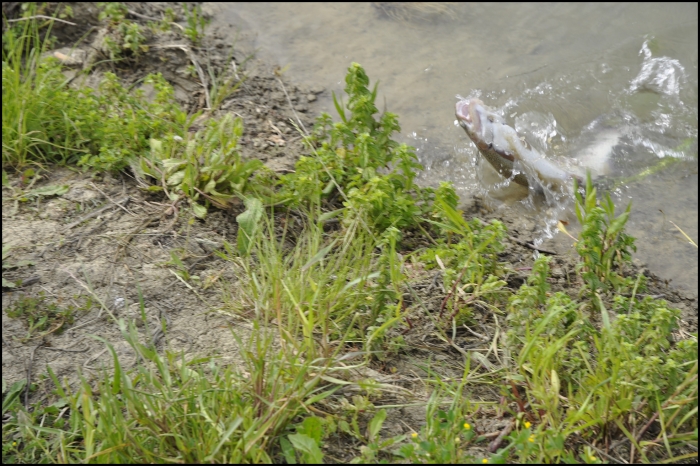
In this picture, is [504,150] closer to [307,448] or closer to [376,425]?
[376,425]

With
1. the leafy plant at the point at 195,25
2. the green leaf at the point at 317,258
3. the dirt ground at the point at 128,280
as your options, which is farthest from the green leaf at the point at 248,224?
the leafy plant at the point at 195,25

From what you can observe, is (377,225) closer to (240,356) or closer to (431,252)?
(431,252)

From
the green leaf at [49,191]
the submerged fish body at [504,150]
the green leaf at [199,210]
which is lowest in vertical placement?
the green leaf at [49,191]

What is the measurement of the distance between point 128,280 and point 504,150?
7.25ft

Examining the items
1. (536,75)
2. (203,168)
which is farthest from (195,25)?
(536,75)

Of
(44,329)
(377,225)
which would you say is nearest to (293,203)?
(377,225)

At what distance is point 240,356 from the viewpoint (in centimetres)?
246

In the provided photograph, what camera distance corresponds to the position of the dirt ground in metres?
2.46

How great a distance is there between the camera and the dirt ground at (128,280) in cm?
246

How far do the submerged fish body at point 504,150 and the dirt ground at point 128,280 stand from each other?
288 mm

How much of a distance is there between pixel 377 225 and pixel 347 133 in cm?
53

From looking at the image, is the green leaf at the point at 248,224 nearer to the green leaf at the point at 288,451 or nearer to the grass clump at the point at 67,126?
the grass clump at the point at 67,126

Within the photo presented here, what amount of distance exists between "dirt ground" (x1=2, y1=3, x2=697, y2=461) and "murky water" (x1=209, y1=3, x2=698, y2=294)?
0.70 metres

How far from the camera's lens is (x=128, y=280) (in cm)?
276
